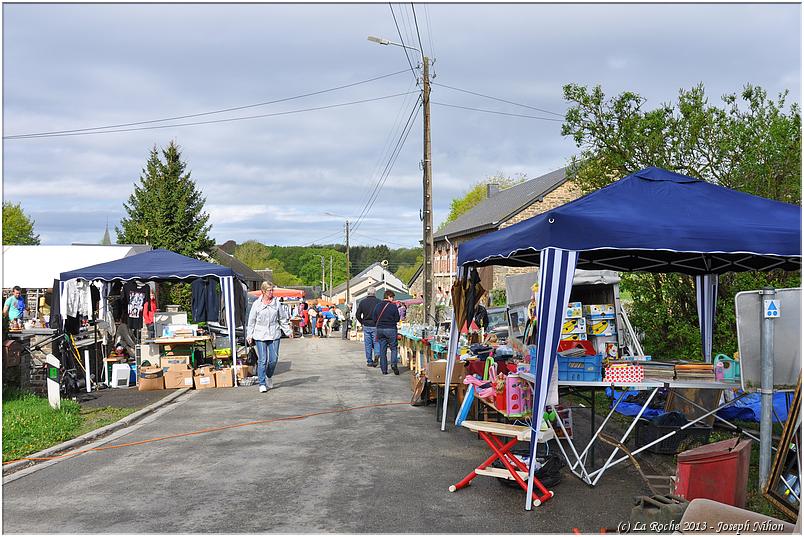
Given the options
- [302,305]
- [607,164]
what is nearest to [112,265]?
[607,164]

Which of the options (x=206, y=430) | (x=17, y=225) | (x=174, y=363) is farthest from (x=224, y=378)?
(x=17, y=225)

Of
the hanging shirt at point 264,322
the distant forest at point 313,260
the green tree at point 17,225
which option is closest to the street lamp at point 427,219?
the hanging shirt at point 264,322

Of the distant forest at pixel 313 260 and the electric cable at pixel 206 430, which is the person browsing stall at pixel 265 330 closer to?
the electric cable at pixel 206 430

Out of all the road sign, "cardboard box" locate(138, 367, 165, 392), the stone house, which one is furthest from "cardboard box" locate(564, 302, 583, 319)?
the stone house

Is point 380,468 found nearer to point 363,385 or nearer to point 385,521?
point 385,521

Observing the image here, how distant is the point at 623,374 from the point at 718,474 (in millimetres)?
1526

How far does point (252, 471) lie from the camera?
7.58 metres

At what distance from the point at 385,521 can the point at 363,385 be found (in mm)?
9262

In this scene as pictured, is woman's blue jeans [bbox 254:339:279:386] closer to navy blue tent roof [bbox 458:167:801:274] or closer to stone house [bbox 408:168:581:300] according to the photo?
navy blue tent roof [bbox 458:167:801:274]

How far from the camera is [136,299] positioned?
721 inches

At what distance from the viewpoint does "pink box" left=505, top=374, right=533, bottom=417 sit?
7.42 metres

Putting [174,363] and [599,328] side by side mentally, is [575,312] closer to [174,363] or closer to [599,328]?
[599,328]

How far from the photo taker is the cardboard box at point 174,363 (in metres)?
14.8

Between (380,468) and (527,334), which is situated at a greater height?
(527,334)
